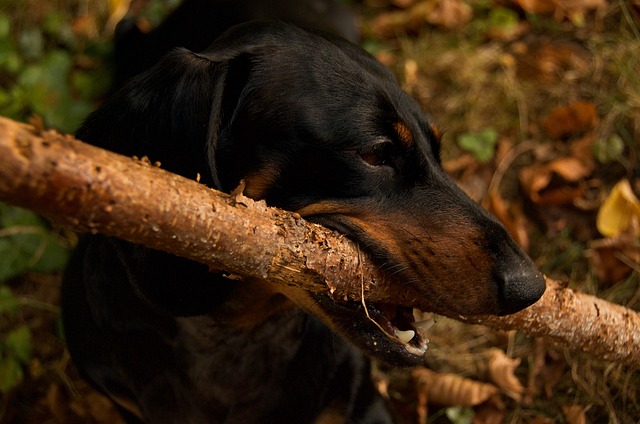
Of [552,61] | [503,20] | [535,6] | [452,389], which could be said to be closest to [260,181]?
[452,389]

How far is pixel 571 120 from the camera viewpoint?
3.73 m

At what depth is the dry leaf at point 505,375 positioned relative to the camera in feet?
9.88

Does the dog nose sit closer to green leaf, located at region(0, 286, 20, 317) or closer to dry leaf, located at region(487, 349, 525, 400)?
dry leaf, located at region(487, 349, 525, 400)

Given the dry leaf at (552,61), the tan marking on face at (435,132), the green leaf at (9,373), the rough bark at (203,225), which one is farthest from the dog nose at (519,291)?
the dry leaf at (552,61)

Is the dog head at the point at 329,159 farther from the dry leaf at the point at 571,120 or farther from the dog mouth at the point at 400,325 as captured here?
the dry leaf at the point at 571,120

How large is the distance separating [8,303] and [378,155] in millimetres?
2212

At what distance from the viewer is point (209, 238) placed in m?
1.57

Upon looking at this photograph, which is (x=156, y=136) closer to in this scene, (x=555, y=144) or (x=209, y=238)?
(x=209, y=238)

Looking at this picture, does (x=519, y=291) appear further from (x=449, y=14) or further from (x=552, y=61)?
(x=449, y=14)

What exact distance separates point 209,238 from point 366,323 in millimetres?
650

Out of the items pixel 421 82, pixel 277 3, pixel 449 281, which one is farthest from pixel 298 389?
pixel 421 82

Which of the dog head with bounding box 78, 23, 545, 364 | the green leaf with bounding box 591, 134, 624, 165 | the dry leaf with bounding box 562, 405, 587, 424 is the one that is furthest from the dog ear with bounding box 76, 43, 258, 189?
the green leaf with bounding box 591, 134, 624, 165

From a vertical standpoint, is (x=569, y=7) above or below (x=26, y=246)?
above

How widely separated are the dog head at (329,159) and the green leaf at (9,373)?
1658 mm
